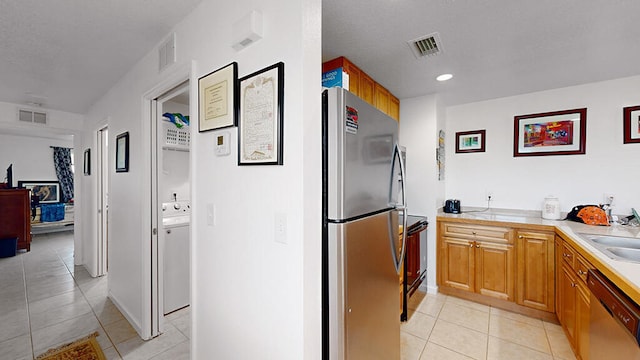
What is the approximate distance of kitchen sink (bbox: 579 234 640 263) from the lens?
67.0 inches

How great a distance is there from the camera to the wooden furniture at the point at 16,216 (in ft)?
14.6

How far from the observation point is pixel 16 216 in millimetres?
4570

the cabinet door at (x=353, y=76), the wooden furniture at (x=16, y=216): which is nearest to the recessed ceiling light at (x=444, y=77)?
the cabinet door at (x=353, y=76)

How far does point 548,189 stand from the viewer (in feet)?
9.59

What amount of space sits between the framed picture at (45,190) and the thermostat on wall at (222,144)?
766 centimetres

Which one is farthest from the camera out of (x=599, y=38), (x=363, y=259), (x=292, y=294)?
(x=599, y=38)

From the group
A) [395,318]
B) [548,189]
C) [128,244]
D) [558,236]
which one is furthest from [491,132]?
[128,244]

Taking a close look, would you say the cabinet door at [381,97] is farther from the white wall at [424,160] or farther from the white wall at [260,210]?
the white wall at [260,210]

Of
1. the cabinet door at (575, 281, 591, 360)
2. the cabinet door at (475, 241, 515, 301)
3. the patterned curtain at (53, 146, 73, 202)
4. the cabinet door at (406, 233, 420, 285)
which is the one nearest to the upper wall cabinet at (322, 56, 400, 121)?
the cabinet door at (406, 233, 420, 285)

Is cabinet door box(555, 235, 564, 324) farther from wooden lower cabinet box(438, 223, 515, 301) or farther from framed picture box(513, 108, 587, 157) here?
framed picture box(513, 108, 587, 157)

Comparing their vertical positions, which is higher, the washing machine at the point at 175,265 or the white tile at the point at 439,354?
the washing machine at the point at 175,265

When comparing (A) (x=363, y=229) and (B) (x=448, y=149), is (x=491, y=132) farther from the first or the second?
(A) (x=363, y=229)

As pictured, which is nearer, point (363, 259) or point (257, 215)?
point (257, 215)

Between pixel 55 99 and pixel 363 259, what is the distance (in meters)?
4.17
